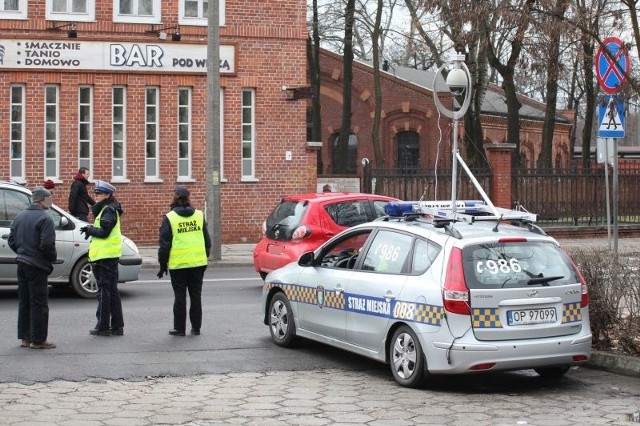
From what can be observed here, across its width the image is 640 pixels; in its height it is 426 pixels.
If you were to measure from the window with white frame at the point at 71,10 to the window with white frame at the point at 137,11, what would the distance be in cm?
56

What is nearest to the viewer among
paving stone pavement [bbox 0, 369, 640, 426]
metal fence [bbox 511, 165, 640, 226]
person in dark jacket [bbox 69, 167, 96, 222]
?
paving stone pavement [bbox 0, 369, 640, 426]

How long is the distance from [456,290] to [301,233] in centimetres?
684

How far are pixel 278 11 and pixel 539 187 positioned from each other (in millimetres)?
8848

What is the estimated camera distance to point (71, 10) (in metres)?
25.4

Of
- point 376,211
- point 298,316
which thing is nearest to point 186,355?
point 298,316

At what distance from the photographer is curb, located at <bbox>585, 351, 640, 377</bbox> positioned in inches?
391

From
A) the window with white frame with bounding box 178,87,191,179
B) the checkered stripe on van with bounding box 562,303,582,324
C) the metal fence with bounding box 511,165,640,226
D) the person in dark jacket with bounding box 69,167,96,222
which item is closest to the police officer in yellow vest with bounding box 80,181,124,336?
the checkered stripe on van with bounding box 562,303,582,324

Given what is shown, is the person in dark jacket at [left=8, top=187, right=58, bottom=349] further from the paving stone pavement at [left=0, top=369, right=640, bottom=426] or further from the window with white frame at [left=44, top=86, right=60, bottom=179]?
the window with white frame at [left=44, top=86, right=60, bottom=179]

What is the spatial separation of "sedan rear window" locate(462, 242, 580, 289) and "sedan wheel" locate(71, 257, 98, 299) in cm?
778

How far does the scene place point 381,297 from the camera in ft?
31.9

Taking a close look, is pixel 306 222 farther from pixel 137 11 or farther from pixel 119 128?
pixel 137 11

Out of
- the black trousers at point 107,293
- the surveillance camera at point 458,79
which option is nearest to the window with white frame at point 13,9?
the black trousers at point 107,293

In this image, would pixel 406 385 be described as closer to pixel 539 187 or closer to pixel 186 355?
pixel 186 355

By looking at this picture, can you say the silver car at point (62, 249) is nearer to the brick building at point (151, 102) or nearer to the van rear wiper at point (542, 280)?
the van rear wiper at point (542, 280)
